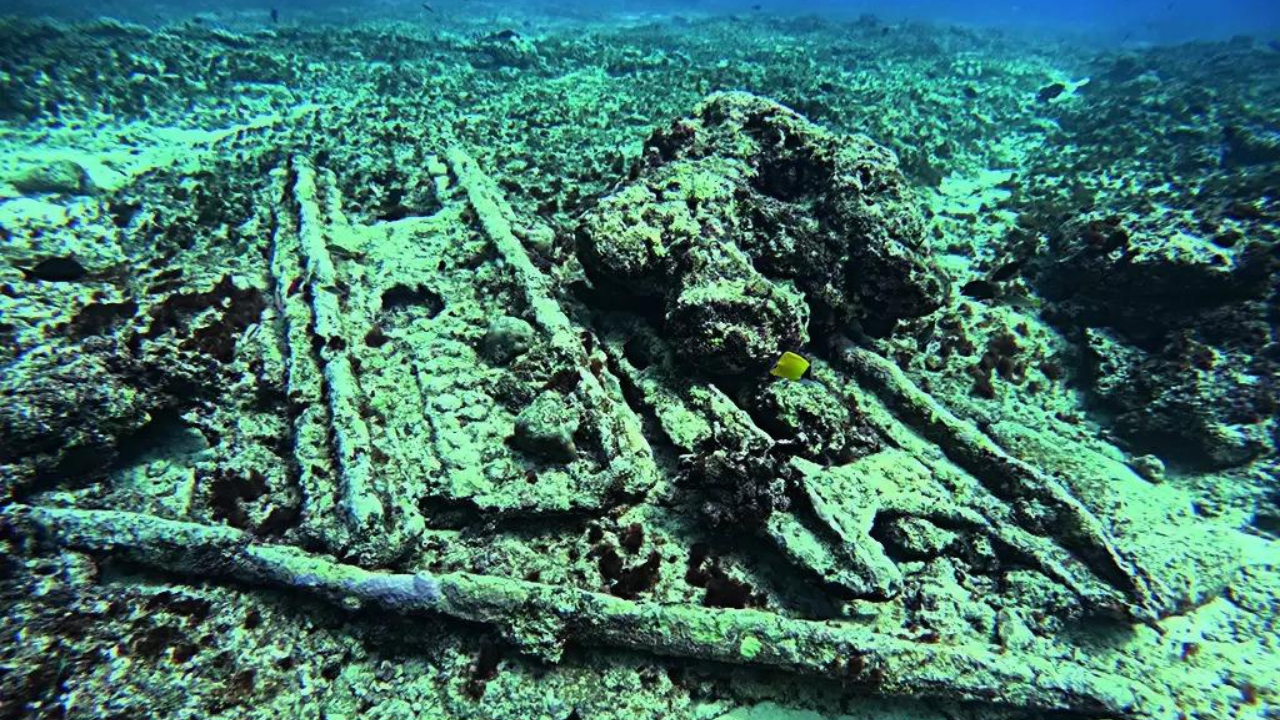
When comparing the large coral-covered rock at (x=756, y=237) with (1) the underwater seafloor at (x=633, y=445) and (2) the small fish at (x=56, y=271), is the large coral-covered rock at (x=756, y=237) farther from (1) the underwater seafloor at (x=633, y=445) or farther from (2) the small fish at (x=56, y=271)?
(2) the small fish at (x=56, y=271)

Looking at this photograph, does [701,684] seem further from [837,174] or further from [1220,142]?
[1220,142]

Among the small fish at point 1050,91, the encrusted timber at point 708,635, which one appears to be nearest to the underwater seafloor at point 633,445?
the encrusted timber at point 708,635

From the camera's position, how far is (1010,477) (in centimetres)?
666

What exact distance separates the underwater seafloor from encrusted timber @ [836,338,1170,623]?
4 centimetres

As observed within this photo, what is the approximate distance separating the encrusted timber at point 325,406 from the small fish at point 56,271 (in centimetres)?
241

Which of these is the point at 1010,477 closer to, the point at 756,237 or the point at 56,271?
the point at 756,237

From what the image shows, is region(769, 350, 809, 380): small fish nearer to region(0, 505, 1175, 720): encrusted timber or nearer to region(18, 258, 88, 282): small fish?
region(0, 505, 1175, 720): encrusted timber

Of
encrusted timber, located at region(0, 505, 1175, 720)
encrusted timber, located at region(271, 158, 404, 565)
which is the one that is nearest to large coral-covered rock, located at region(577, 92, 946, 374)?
encrusted timber, located at region(0, 505, 1175, 720)

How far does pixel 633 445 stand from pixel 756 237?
3765mm

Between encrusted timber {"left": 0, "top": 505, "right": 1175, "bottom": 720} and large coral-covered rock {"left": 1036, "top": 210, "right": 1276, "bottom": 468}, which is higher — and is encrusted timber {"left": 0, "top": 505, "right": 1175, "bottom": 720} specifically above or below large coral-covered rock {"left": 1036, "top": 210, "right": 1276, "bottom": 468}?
below

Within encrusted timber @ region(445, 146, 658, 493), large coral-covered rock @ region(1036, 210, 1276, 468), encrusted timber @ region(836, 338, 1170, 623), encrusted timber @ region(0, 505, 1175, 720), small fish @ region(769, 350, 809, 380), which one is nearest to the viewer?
encrusted timber @ region(0, 505, 1175, 720)

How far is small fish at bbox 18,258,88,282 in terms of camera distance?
302 inches

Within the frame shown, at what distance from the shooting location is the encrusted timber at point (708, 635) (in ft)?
16.0

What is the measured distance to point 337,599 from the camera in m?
4.98
